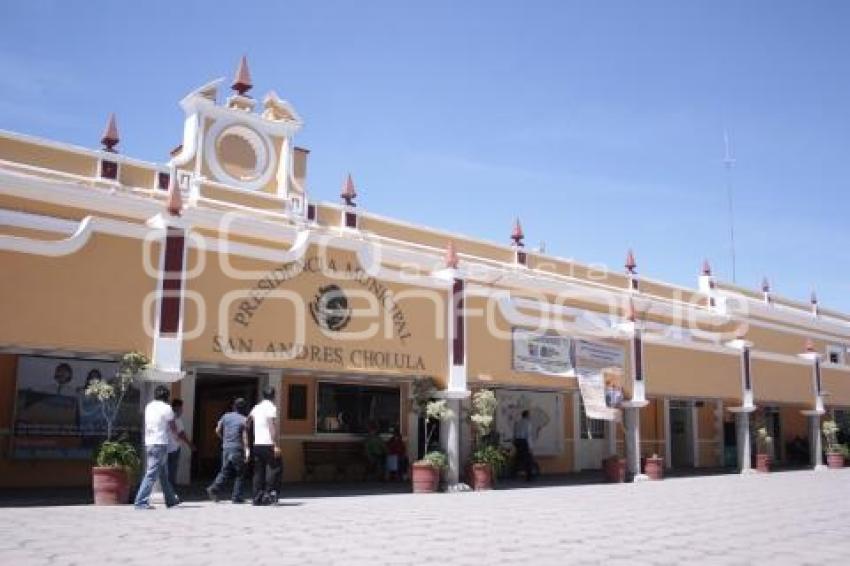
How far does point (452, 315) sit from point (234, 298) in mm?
4760

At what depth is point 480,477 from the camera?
16.0m

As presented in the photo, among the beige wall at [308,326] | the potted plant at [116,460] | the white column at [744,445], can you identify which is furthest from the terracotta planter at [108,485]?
the white column at [744,445]

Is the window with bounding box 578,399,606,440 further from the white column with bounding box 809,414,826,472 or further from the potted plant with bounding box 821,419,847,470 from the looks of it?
the potted plant with bounding box 821,419,847,470

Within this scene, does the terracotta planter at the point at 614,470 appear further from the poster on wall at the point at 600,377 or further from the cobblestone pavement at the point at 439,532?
the cobblestone pavement at the point at 439,532

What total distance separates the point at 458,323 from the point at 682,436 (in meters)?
13.5

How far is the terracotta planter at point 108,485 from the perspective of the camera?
1128 cm

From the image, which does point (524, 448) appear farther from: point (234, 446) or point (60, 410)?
point (60, 410)

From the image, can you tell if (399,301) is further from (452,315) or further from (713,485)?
(713,485)

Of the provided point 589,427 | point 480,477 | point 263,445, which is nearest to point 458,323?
point 480,477

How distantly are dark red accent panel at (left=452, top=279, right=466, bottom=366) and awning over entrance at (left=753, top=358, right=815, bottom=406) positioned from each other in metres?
12.0

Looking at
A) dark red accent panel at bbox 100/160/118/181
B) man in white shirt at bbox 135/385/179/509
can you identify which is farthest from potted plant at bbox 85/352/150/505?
dark red accent panel at bbox 100/160/118/181

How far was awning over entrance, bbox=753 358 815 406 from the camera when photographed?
2435cm

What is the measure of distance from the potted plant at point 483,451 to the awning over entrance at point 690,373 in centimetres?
581

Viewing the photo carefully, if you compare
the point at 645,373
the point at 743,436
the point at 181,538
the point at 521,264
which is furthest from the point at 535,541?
the point at 743,436
